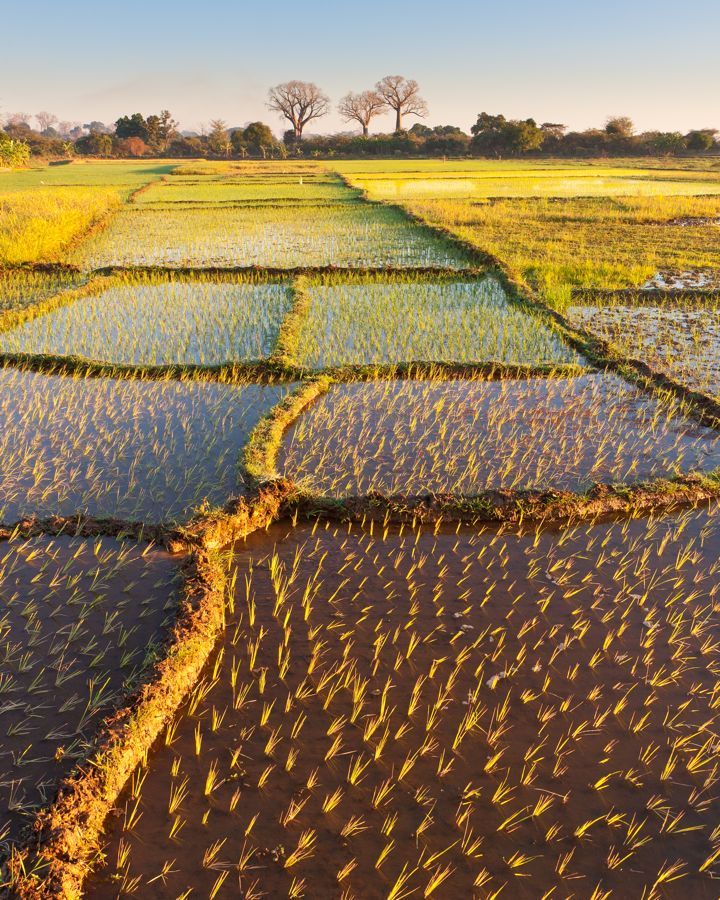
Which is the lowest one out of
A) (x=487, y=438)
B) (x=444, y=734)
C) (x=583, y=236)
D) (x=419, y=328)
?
(x=444, y=734)

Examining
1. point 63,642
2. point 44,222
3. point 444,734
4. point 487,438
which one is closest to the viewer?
point 444,734

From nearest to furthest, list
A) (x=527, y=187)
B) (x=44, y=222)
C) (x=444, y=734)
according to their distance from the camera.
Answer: (x=444, y=734) < (x=44, y=222) < (x=527, y=187)

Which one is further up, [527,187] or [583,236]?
[527,187]

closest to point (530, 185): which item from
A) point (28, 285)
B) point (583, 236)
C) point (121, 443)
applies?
point (583, 236)

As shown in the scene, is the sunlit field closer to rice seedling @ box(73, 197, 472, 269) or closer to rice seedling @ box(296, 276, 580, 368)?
rice seedling @ box(296, 276, 580, 368)

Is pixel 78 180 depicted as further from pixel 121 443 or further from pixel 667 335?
pixel 667 335

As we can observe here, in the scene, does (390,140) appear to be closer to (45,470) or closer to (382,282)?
(382,282)

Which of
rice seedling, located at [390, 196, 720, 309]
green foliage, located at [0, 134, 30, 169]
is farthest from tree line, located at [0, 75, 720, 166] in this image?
rice seedling, located at [390, 196, 720, 309]
